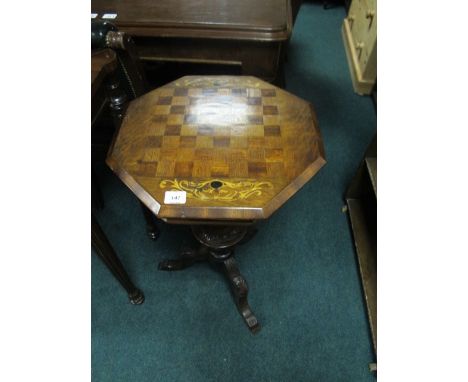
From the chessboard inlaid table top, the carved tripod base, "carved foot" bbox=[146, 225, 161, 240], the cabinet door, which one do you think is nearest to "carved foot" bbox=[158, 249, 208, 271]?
the carved tripod base

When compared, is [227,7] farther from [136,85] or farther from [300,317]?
[300,317]

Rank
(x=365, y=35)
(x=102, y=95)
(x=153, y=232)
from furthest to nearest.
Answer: (x=365, y=35) < (x=153, y=232) < (x=102, y=95)

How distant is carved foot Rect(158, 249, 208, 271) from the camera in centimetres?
117

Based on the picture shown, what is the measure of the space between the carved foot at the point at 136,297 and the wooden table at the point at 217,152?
0.35 meters

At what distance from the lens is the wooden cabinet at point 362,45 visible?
5.87 ft

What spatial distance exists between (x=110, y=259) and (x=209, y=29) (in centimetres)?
91

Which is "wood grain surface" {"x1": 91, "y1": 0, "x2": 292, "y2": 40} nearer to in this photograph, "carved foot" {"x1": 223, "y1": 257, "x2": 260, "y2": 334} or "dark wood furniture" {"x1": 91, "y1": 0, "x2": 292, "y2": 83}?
"dark wood furniture" {"x1": 91, "y1": 0, "x2": 292, "y2": 83}

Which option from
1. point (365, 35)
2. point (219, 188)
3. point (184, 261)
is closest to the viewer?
point (219, 188)

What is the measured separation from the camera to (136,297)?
3.77 ft

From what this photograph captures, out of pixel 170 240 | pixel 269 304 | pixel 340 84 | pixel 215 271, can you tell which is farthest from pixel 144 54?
pixel 340 84

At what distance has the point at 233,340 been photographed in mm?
1093

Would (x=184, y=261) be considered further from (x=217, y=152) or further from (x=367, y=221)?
(x=367, y=221)

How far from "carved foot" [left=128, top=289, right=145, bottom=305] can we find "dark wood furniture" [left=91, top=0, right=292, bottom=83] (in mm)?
952

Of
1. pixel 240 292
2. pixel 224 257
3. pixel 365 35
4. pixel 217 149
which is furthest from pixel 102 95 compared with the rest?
pixel 365 35
